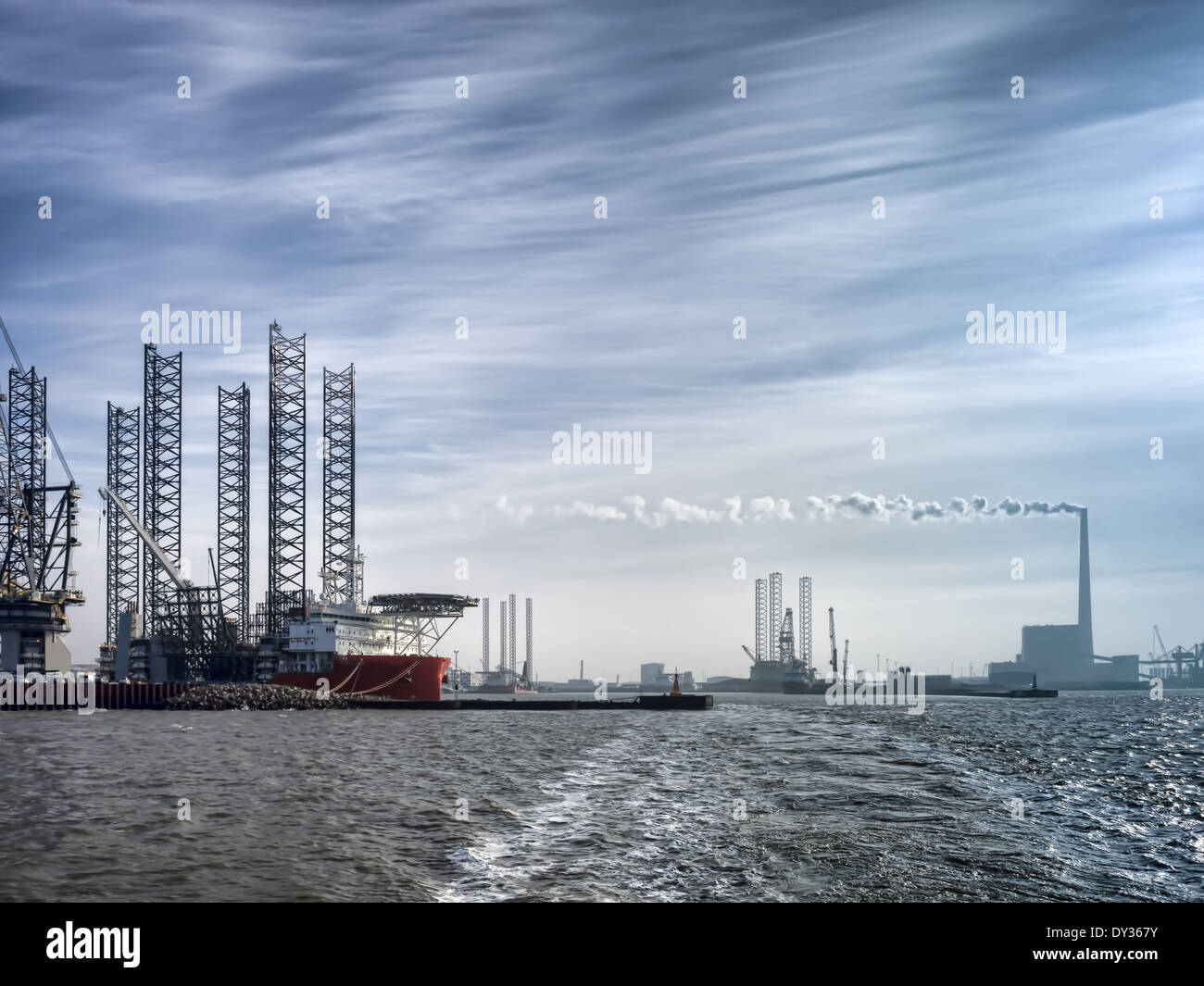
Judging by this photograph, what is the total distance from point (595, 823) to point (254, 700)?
92609 millimetres

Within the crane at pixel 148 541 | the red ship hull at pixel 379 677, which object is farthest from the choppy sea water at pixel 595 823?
the crane at pixel 148 541

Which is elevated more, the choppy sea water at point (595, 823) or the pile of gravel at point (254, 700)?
the choppy sea water at point (595, 823)

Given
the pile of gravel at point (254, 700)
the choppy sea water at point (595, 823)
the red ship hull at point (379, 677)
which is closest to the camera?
the choppy sea water at point (595, 823)

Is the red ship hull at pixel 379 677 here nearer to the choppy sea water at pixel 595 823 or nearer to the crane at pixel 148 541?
the crane at pixel 148 541

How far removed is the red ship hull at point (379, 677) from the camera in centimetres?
11912

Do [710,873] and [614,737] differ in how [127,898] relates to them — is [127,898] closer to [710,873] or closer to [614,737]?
[710,873]

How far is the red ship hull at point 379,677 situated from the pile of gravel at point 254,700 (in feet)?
13.8

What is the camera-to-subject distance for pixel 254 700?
11019cm

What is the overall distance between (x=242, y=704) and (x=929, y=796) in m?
92.6

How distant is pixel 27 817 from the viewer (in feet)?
88.5

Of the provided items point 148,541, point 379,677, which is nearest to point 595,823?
point 379,677

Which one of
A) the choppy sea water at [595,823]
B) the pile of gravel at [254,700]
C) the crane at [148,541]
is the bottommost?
the pile of gravel at [254,700]

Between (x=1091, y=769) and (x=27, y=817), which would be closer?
(x=27, y=817)
